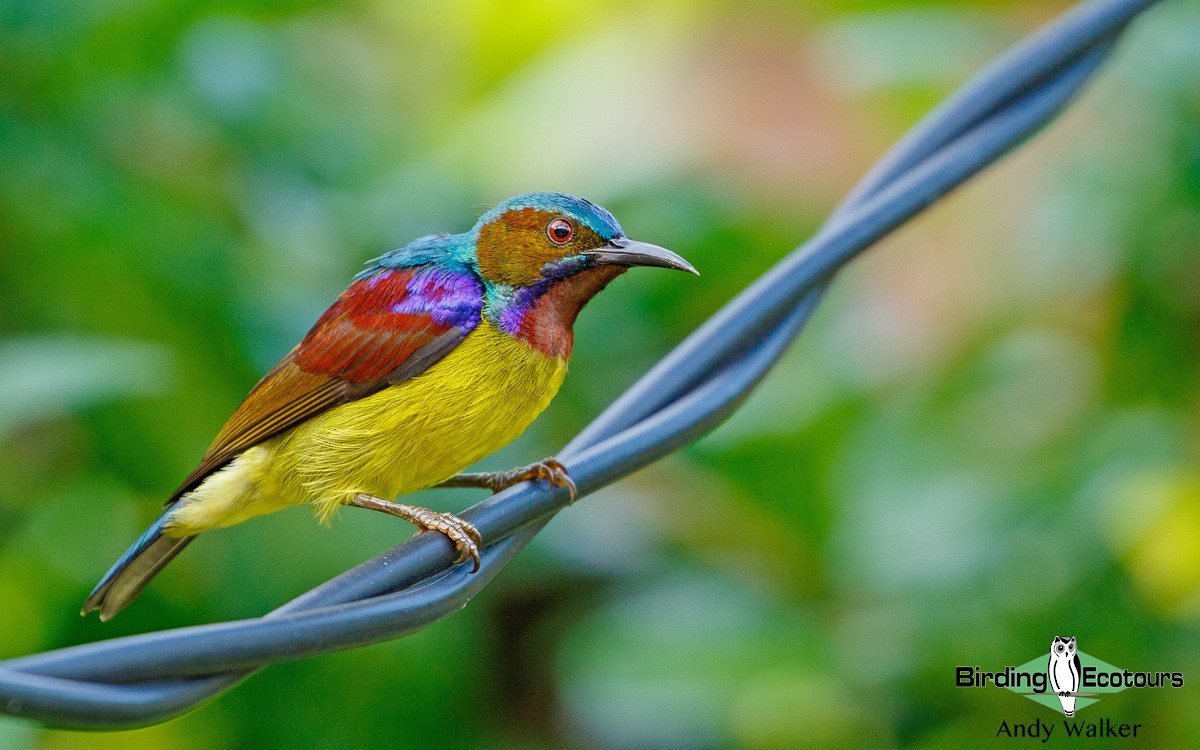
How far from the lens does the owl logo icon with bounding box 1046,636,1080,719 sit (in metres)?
3.48

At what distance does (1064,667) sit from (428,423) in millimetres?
1994

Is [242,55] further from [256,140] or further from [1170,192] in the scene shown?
[1170,192]

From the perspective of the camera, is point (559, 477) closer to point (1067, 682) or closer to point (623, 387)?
point (1067, 682)

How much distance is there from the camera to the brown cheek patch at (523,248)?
2.85 meters

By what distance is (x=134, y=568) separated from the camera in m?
2.82

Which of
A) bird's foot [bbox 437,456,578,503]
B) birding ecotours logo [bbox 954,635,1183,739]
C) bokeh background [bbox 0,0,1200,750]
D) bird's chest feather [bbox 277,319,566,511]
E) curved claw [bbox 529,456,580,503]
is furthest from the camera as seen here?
bokeh background [bbox 0,0,1200,750]

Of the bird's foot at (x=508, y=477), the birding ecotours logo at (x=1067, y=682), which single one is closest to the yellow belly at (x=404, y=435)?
the bird's foot at (x=508, y=477)

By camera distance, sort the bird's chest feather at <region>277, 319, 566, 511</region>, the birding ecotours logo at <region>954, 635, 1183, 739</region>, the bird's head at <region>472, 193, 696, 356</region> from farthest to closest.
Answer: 1. the birding ecotours logo at <region>954, 635, 1183, 739</region>
2. the bird's head at <region>472, 193, 696, 356</region>
3. the bird's chest feather at <region>277, 319, 566, 511</region>

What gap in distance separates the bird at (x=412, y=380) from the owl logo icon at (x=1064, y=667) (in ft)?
5.42

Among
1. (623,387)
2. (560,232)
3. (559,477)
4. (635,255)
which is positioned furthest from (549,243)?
(623,387)

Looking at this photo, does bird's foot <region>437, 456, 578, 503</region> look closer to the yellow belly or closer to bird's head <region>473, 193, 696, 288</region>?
the yellow belly

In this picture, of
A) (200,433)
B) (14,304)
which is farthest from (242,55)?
(200,433)

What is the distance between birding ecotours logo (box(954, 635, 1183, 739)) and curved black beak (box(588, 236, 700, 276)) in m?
1.65

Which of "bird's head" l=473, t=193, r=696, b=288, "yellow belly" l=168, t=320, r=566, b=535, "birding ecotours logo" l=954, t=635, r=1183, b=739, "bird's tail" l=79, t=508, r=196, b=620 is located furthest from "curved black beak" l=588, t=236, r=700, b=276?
"birding ecotours logo" l=954, t=635, r=1183, b=739
